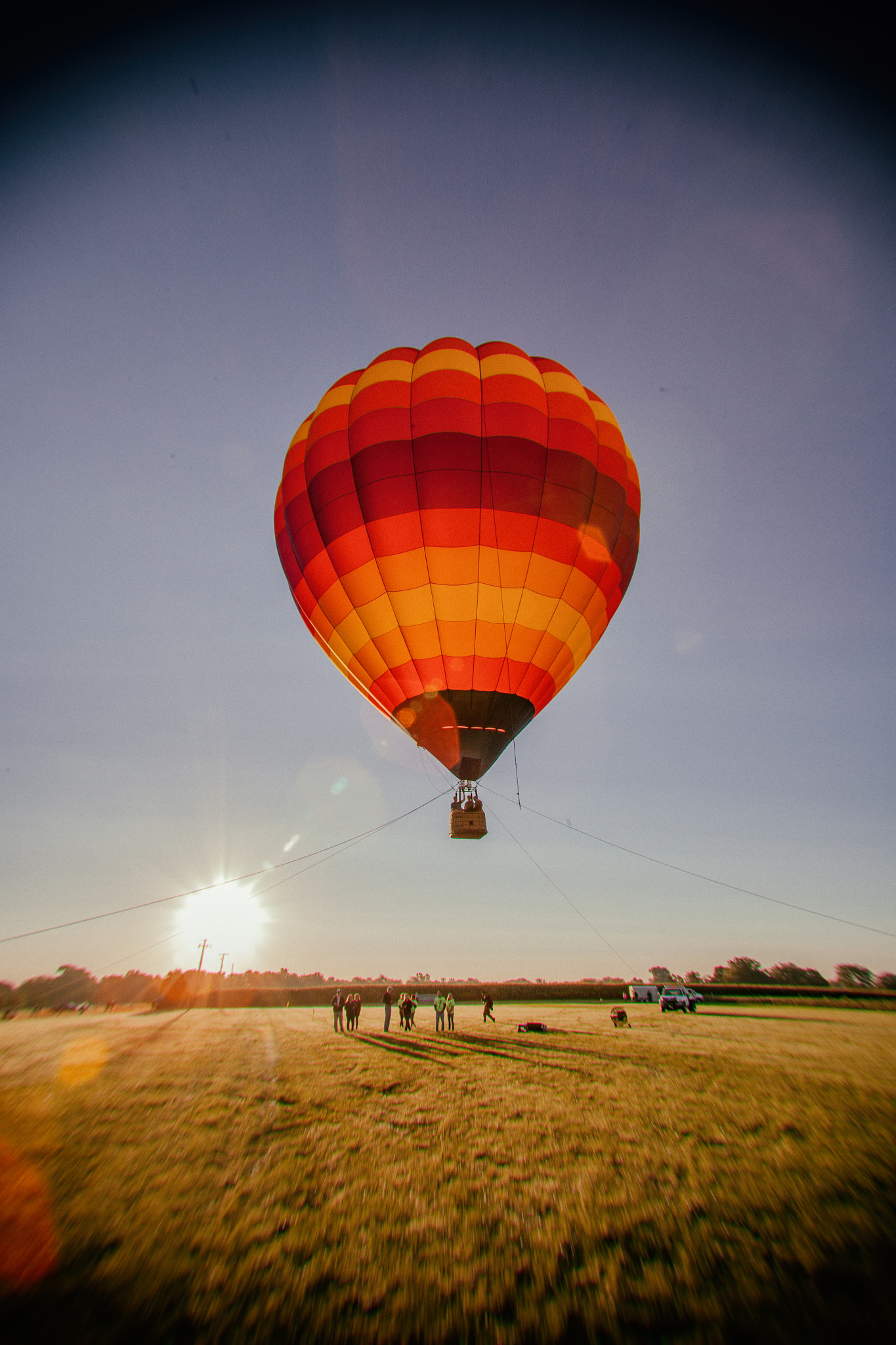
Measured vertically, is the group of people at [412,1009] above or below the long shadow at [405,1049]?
above

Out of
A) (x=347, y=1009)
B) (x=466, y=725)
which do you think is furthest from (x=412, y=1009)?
(x=466, y=725)

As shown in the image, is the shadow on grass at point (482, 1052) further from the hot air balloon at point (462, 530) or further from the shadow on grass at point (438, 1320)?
the shadow on grass at point (438, 1320)

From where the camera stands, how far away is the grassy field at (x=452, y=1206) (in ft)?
7.37

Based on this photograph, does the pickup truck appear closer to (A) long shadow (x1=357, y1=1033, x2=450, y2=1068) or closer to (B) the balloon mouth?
(A) long shadow (x1=357, y1=1033, x2=450, y2=1068)

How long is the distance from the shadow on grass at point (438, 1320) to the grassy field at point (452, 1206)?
11mm

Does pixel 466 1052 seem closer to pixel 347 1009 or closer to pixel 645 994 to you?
pixel 347 1009

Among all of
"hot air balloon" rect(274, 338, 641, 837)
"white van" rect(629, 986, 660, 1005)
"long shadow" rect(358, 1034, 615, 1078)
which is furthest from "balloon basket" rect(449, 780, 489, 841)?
"white van" rect(629, 986, 660, 1005)

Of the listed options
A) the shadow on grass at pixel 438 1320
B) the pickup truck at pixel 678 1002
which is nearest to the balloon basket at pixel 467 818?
the shadow on grass at pixel 438 1320

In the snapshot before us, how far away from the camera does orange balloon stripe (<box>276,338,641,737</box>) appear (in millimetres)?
10031

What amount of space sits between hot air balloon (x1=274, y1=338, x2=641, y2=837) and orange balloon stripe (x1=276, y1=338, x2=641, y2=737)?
3 centimetres

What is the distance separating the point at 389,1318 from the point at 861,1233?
2.61 m

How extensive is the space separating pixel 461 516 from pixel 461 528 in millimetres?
221

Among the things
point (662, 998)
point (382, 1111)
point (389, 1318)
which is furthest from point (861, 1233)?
point (662, 998)

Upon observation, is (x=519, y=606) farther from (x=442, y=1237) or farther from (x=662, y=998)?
(x=662, y=998)
